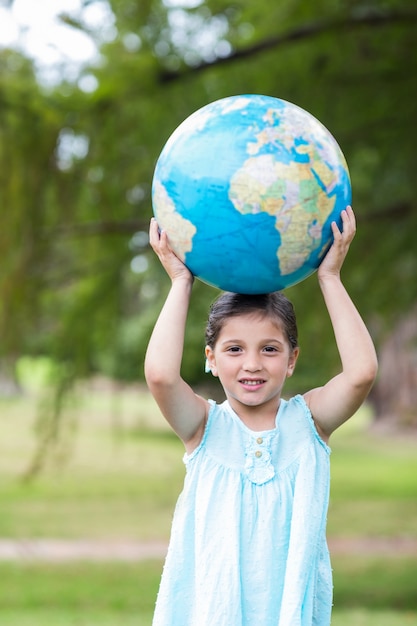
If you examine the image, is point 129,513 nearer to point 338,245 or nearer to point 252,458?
point 252,458

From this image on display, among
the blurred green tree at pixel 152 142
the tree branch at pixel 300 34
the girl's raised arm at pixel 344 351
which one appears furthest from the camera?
the tree branch at pixel 300 34

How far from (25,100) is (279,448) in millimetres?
4156

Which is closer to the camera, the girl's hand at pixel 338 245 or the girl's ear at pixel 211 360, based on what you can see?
the girl's hand at pixel 338 245

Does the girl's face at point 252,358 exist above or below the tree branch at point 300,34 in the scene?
below

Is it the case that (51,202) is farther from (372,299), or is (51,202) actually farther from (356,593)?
(356,593)

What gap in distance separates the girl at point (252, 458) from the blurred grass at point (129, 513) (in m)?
5.38

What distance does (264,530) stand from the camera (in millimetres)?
2688

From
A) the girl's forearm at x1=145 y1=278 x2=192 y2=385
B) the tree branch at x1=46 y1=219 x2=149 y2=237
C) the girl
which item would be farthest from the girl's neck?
the tree branch at x1=46 y1=219 x2=149 y2=237

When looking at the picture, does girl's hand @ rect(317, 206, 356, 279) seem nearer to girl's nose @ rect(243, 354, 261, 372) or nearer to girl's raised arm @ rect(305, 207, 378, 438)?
girl's raised arm @ rect(305, 207, 378, 438)

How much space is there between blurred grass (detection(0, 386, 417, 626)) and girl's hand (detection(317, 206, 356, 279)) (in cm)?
552

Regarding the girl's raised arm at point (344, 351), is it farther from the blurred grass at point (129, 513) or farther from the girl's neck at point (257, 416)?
the blurred grass at point (129, 513)

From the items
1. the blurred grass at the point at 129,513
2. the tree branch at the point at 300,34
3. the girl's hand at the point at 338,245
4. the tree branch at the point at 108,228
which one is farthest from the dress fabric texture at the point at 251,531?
the blurred grass at the point at 129,513

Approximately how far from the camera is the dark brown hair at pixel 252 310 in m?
2.85

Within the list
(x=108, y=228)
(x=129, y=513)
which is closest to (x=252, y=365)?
(x=108, y=228)
